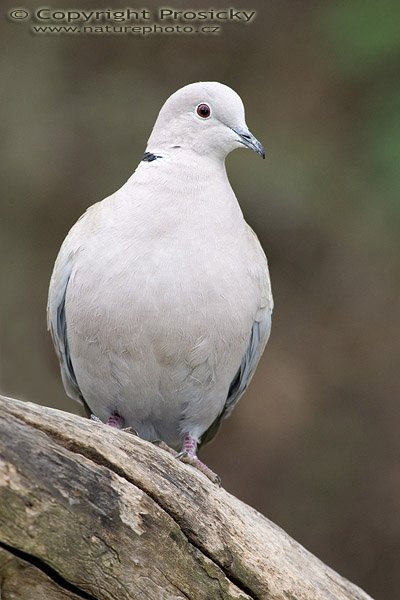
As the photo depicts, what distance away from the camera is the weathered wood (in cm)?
301

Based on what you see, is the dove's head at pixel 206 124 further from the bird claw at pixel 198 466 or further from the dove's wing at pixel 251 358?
the bird claw at pixel 198 466

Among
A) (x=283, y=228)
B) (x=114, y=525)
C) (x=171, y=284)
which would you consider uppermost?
(x=283, y=228)

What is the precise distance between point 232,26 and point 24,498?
20.7 ft

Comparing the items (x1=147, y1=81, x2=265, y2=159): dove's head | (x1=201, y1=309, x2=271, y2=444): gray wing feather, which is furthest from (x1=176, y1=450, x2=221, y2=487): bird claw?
(x1=147, y1=81, x2=265, y2=159): dove's head

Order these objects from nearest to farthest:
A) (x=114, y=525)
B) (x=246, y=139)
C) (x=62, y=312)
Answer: (x=114, y=525)
(x=246, y=139)
(x=62, y=312)

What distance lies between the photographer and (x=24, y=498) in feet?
9.75

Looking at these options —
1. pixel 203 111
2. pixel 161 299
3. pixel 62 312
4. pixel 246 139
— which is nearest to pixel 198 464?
pixel 161 299

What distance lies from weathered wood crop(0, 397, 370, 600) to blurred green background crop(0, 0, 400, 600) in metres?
4.13

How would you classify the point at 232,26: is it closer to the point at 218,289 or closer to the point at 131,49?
the point at 131,49

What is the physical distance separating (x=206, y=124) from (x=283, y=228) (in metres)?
3.98

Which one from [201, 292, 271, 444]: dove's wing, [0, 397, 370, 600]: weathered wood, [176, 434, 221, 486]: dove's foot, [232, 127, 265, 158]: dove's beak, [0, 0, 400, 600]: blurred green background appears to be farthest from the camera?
[0, 0, 400, 600]: blurred green background

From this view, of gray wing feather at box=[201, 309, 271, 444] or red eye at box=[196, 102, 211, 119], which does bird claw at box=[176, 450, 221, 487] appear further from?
red eye at box=[196, 102, 211, 119]

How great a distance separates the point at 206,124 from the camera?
4359 millimetres

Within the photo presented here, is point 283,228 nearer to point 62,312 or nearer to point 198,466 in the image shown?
point 62,312
